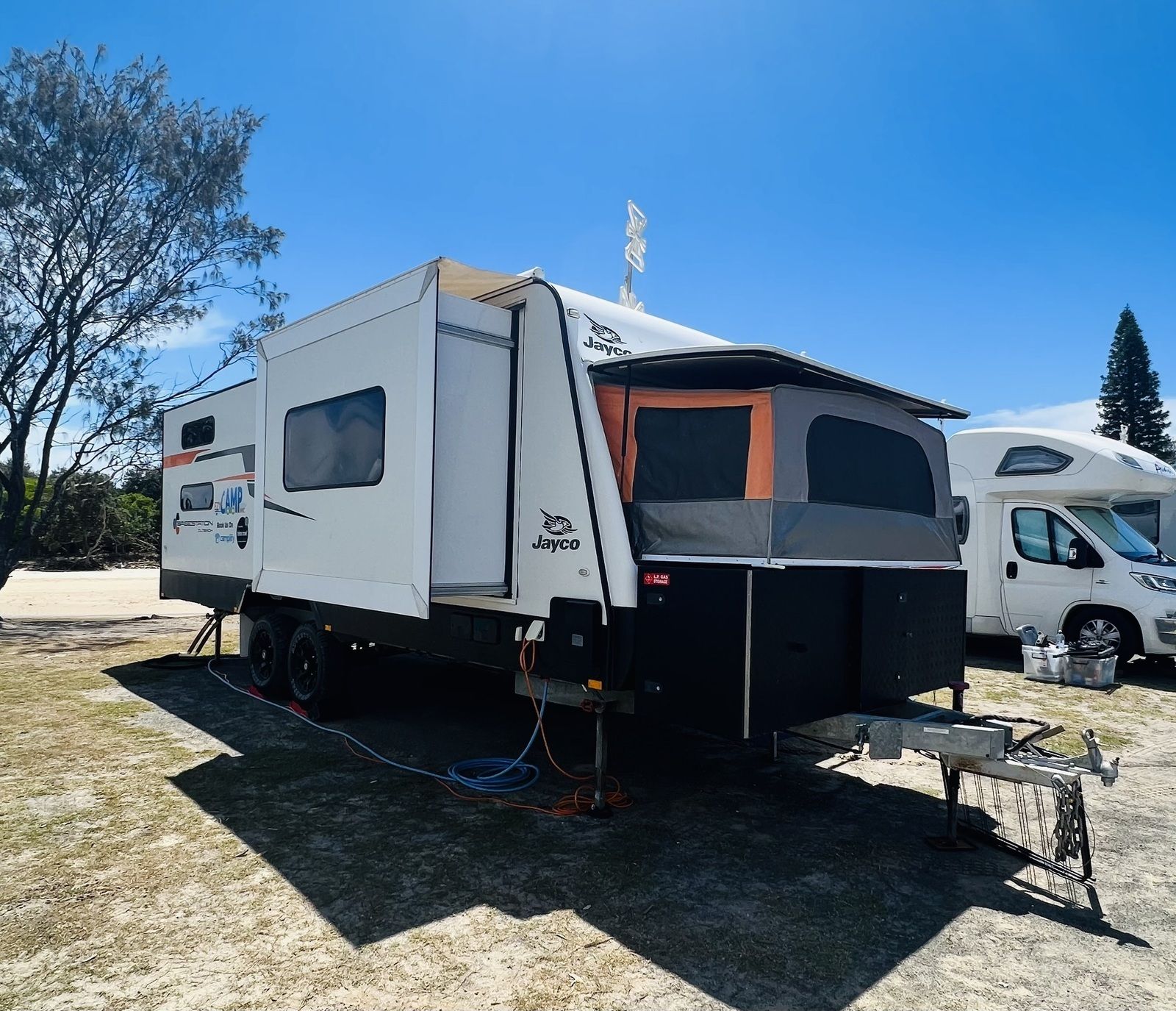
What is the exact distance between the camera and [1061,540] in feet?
31.5

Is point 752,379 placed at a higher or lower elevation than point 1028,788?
higher

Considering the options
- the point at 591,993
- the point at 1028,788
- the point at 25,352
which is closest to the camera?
the point at 591,993

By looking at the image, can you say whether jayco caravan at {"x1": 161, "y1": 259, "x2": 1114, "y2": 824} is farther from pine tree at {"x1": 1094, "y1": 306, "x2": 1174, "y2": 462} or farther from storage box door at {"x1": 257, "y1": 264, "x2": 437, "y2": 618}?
pine tree at {"x1": 1094, "y1": 306, "x2": 1174, "y2": 462}

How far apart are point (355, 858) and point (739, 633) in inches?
84.2

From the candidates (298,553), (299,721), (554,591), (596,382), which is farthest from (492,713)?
(596,382)

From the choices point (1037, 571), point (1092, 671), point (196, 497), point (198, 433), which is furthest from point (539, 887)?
point (1037, 571)

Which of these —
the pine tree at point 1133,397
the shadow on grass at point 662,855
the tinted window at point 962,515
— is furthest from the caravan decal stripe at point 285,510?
the pine tree at point 1133,397

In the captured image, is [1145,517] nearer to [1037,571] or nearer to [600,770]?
[1037,571]

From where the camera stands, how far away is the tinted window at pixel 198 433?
8.51m

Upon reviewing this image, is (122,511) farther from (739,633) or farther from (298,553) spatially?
(739,633)

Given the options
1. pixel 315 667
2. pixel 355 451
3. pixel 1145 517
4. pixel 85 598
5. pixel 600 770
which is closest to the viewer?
pixel 600 770

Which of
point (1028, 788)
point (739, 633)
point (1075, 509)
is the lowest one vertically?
point (1028, 788)

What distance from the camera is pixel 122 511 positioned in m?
25.9

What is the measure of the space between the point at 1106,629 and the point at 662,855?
7.68 meters
